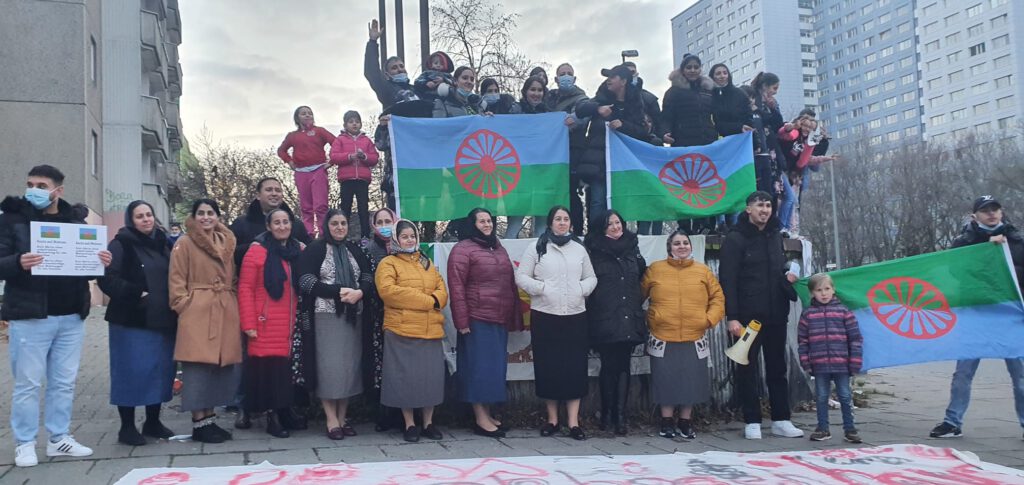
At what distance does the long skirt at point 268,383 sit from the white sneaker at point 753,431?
3.83m

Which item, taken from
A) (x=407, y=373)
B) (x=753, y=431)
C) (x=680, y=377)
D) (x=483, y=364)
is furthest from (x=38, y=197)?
(x=753, y=431)

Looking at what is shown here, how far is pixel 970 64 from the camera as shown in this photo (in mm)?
78562

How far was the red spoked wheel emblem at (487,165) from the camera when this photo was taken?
8430 mm

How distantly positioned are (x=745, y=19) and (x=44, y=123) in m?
90.9

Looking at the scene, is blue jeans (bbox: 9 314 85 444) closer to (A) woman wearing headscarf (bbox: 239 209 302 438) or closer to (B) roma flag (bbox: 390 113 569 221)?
(A) woman wearing headscarf (bbox: 239 209 302 438)

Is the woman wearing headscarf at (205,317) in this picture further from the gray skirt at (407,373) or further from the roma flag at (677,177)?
the roma flag at (677,177)

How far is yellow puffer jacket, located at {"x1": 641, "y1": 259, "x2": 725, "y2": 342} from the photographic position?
686cm

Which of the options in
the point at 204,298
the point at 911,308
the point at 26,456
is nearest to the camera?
the point at 26,456

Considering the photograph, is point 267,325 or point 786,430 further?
point 786,430

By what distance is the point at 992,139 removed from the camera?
46.1 m

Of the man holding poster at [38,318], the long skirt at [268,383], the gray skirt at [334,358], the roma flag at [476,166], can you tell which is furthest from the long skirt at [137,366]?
the roma flag at [476,166]

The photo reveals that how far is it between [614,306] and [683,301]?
588 mm

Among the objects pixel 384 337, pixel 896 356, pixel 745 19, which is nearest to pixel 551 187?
pixel 384 337

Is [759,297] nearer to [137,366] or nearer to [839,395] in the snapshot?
[839,395]
